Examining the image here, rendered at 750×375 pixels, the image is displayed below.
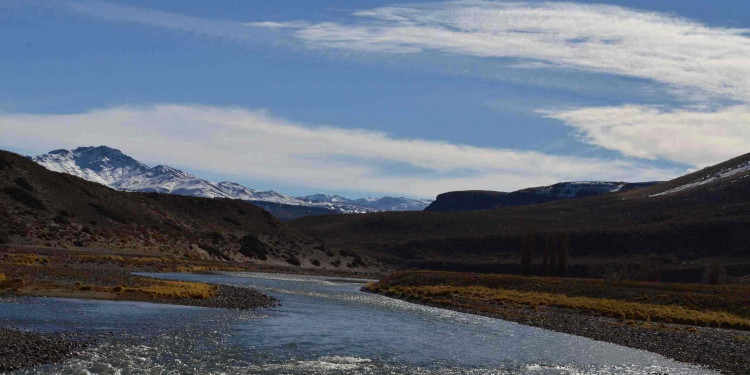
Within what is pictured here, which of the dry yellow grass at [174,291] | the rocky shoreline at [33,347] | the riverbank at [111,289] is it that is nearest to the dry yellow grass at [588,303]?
the riverbank at [111,289]

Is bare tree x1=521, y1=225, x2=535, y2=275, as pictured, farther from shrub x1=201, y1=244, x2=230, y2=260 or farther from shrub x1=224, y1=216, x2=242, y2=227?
shrub x1=224, y1=216, x2=242, y2=227

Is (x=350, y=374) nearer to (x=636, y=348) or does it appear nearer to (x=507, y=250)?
(x=636, y=348)

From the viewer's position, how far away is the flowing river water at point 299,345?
3111cm

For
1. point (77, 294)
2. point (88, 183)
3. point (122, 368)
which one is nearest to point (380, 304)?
point (77, 294)

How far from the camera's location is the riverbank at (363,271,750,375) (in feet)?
145

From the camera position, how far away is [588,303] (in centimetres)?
7125

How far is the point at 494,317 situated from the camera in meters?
61.0

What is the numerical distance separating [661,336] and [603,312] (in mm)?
15904

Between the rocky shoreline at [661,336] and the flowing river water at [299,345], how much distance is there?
5.93 feet

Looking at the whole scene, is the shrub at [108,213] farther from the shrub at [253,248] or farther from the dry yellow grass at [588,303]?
the dry yellow grass at [588,303]

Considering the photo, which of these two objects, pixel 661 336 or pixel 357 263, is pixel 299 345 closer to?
pixel 661 336

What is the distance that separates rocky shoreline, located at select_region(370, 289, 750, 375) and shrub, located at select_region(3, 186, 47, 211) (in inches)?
3442

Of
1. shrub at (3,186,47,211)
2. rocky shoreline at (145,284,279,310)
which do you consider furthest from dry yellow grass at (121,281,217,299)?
shrub at (3,186,47,211)

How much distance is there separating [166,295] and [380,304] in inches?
813
